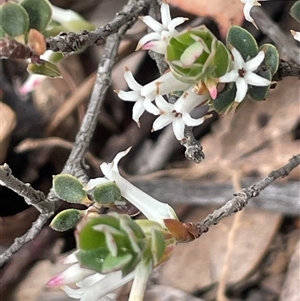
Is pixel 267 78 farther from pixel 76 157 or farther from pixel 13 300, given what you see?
pixel 13 300

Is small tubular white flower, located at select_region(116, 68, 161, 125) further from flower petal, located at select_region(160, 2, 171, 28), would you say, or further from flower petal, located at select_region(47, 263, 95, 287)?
flower petal, located at select_region(47, 263, 95, 287)

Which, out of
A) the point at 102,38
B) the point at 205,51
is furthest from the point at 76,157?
the point at 205,51

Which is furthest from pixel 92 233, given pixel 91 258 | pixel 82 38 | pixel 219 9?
pixel 219 9

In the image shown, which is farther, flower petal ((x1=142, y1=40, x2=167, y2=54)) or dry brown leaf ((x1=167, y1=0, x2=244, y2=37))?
dry brown leaf ((x1=167, y1=0, x2=244, y2=37))

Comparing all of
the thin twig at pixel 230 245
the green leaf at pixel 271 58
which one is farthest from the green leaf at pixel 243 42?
the thin twig at pixel 230 245

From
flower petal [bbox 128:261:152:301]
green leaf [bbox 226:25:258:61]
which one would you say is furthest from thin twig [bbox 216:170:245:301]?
flower petal [bbox 128:261:152:301]

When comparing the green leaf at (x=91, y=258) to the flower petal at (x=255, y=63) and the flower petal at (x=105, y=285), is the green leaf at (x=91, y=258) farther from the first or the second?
the flower petal at (x=255, y=63)
